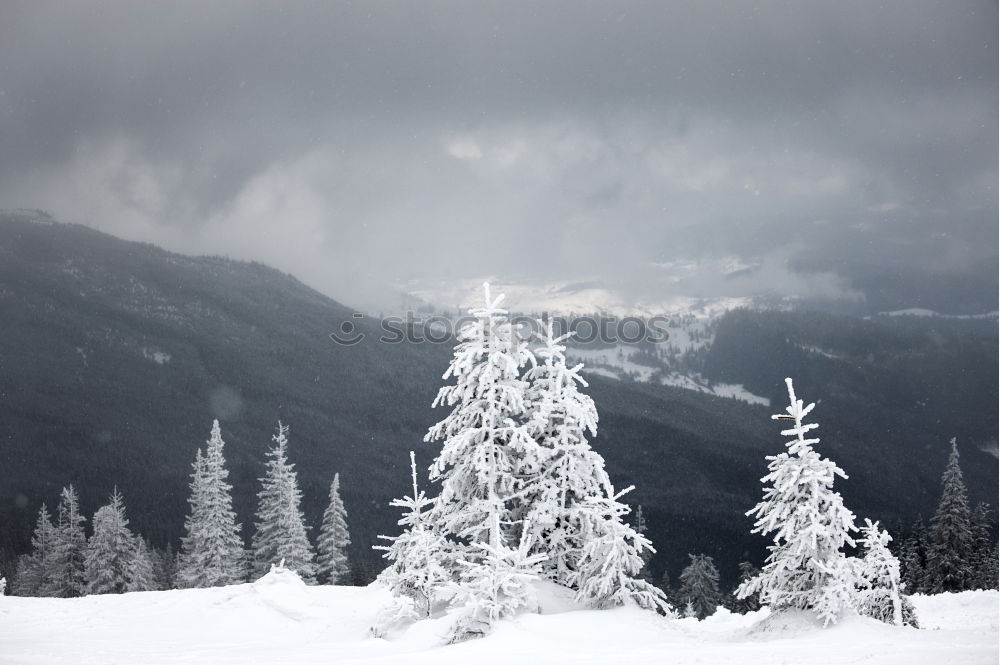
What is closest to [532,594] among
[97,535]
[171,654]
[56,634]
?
[171,654]

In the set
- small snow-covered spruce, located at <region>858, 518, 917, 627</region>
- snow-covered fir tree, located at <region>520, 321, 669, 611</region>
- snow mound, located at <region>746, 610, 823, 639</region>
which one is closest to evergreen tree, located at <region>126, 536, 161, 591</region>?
snow-covered fir tree, located at <region>520, 321, 669, 611</region>

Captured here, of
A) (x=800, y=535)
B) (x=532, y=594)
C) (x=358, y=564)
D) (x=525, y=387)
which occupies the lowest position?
(x=358, y=564)

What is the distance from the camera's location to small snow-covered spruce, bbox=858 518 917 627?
17.5 m

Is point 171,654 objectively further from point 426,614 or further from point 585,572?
point 585,572

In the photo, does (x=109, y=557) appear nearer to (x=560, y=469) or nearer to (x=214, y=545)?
(x=214, y=545)

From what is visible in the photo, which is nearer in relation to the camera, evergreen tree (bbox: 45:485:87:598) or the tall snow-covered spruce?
the tall snow-covered spruce

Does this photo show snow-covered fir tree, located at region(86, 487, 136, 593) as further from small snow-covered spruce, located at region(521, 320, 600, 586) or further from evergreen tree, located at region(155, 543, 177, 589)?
small snow-covered spruce, located at region(521, 320, 600, 586)

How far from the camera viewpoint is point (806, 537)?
17281 mm

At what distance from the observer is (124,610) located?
24.8m

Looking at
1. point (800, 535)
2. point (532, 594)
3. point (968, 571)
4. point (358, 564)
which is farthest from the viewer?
point (358, 564)

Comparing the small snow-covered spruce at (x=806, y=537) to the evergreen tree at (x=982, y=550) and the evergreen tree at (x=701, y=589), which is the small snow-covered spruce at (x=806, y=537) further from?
the evergreen tree at (x=701, y=589)

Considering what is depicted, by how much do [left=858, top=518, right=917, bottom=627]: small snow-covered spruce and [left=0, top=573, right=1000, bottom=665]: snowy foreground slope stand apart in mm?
809

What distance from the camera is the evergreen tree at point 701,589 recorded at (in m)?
62.0

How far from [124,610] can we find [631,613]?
697 inches
